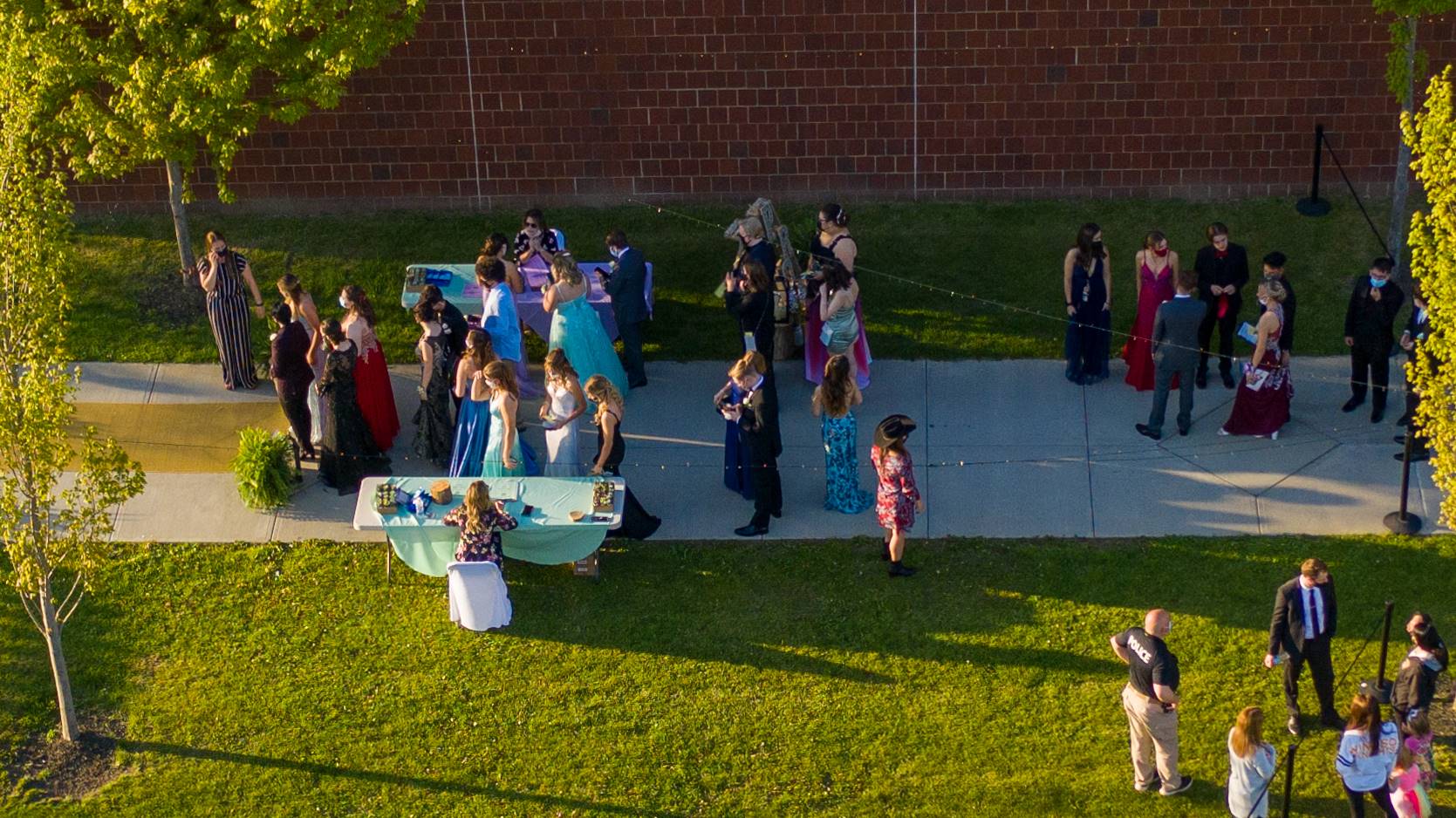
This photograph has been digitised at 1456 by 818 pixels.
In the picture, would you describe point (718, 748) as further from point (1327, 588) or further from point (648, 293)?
point (648, 293)

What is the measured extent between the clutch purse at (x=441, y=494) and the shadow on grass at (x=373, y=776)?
7.29ft

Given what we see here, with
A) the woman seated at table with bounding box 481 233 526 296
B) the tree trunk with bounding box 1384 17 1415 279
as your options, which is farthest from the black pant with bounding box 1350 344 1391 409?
the woman seated at table with bounding box 481 233 526 296

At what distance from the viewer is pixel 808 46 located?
58.6 feet

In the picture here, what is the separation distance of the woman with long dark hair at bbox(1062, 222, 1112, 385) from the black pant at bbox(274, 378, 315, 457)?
638 cm

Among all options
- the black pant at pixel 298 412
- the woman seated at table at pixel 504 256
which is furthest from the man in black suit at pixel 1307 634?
the black pant at pixel 298 412

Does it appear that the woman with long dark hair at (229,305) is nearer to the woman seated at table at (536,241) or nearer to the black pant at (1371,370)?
the woman seated at table at (536,241)

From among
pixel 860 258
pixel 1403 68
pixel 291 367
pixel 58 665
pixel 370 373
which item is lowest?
pixel 58 665

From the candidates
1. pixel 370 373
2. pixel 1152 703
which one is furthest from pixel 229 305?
pixel 1152 703

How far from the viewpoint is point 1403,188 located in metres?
16.3

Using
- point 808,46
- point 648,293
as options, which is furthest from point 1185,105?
point 648,293

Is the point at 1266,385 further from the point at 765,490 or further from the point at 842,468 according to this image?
the point at 765,490

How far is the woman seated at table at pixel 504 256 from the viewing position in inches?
600

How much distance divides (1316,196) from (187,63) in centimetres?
1083

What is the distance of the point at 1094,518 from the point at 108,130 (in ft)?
29.3
